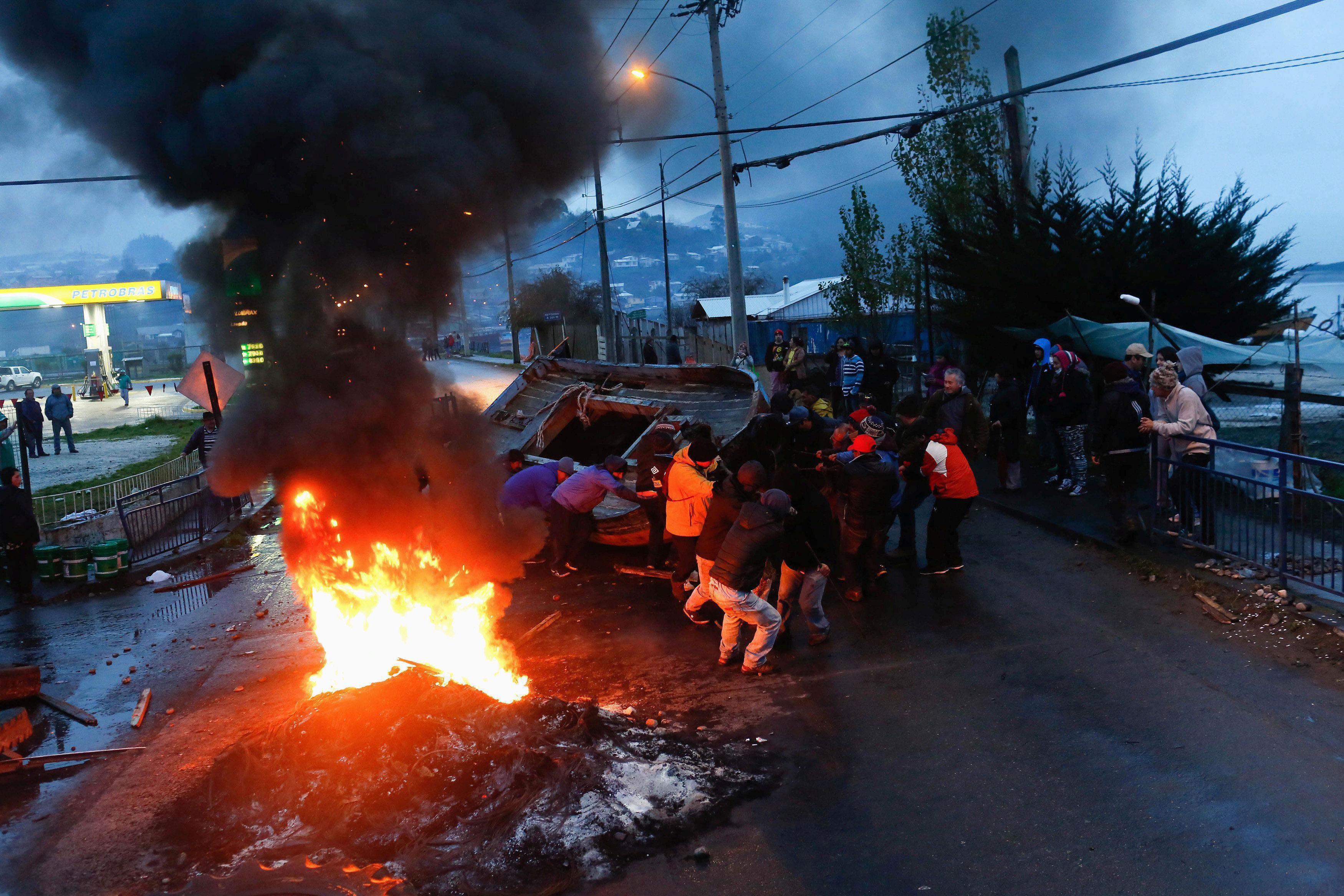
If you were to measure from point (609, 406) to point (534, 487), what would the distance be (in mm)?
2886

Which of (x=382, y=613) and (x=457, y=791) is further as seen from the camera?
(x=382, y=613)

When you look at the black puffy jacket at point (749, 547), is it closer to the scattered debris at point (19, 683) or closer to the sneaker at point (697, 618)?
the sneaker at point (697, 618)

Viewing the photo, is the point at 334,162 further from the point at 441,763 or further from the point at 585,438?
the point at 585,438

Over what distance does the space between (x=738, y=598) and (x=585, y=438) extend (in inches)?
282

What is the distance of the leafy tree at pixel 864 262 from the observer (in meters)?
19.7

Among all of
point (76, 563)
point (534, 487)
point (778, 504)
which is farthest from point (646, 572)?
point (76, 563)

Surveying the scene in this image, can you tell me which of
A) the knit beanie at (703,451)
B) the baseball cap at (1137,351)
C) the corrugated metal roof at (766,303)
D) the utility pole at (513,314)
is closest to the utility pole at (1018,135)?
the baseball cap at (1137,351)

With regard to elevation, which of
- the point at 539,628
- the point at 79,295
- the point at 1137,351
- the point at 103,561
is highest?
the point at 79,295

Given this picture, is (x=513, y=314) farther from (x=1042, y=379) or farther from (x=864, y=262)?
(x=1042, y=379)

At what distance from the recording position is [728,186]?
1750 cm

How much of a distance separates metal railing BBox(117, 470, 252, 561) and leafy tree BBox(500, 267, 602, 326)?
29.5 m

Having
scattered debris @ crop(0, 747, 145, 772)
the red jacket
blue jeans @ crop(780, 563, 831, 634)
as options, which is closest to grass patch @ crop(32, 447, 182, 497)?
scattered debris @ crop(0, 747, 145, 772)

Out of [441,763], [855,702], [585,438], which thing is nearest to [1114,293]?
[585,438]

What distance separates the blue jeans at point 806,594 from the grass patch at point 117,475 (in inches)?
416
